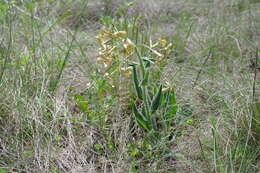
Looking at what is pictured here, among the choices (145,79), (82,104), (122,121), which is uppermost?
(145,79)

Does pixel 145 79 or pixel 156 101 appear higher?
pixel 145 79

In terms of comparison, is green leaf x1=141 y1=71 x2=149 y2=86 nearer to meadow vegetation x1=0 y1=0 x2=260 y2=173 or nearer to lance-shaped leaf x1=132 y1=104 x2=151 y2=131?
meadow vegetation x1=0 y1=0 x2=260 y2=173

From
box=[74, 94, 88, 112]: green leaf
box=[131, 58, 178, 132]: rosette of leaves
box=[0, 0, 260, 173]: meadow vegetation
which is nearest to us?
box=[0, 0, 260, 173]: meadow vegetation

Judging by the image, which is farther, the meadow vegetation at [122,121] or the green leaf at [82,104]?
the green leaf at [82,104]

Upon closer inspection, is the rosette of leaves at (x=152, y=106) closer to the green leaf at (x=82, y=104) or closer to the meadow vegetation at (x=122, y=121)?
the meadow vegetation at (x=122, y=121)

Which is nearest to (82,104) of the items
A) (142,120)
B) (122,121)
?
(122,121)

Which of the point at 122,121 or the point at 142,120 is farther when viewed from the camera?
the point at 122,121

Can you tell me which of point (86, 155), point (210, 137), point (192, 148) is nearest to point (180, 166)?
point (192, 148)

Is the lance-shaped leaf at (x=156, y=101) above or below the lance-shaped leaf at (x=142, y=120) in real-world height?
above

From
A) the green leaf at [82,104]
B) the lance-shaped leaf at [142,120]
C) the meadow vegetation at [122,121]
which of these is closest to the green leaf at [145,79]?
the meadow vegetation at [122,121]

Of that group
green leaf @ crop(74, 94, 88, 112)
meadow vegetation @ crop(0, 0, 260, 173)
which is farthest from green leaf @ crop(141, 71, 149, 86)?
green leaf @ crop(74, 94, 88, 112)

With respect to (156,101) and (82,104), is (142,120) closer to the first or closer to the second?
(156,101)

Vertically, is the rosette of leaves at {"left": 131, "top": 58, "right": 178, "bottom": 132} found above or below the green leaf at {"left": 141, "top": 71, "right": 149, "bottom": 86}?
below

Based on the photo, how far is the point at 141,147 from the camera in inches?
60.7
